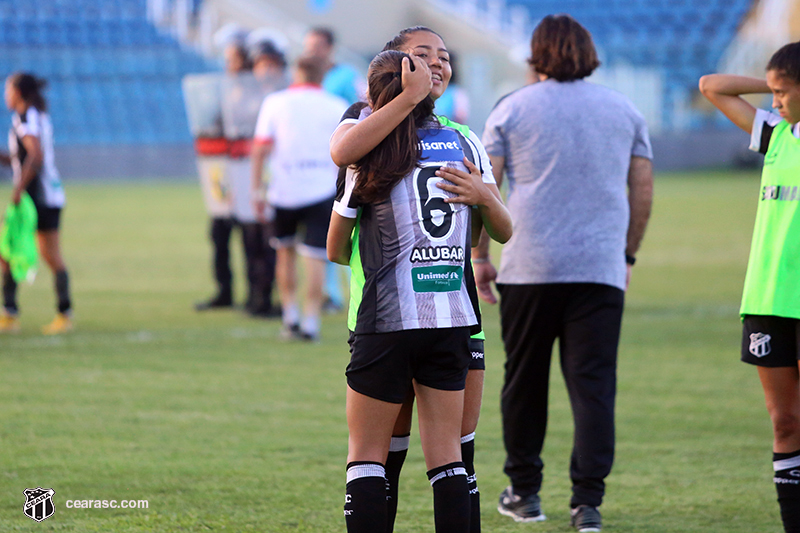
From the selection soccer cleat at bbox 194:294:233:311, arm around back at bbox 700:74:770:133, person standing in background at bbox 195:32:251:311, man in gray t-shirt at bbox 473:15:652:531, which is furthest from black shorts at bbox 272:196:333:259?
arm around back at bbox 700:74:770:133

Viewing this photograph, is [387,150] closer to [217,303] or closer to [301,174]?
[301,174]

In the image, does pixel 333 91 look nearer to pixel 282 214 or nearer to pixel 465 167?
pixel 282 214

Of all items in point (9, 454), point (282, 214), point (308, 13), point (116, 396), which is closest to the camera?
point (9, 454)

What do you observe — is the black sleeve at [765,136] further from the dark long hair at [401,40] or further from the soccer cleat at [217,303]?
the soccer cleat at [217,303]

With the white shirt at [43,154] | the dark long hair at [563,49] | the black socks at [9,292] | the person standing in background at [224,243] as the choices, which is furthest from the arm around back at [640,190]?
the person standing in background at [224,243]

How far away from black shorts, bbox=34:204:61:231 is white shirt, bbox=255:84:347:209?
5.63ft

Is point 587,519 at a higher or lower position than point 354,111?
lower

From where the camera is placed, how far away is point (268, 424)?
552 cm

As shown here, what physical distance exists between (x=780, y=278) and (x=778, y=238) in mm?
138

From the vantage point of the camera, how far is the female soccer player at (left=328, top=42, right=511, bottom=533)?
286cm

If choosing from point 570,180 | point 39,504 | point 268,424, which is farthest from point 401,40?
point 268,424

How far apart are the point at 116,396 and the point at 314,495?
7.28 feet

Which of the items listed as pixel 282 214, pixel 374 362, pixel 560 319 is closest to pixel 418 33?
pixel 374 362

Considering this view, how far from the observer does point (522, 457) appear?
163 inches
